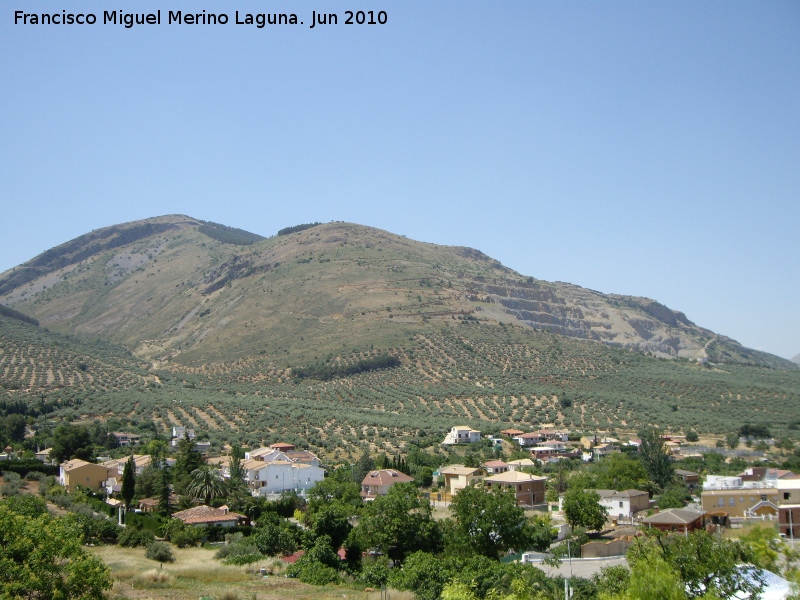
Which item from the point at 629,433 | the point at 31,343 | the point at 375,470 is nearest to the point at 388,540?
the point at 375,470

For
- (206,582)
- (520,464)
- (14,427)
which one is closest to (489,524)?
(206,582)

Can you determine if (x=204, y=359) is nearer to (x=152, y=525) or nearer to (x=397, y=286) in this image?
(x=397, y=286)

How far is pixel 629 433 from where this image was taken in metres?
70.1

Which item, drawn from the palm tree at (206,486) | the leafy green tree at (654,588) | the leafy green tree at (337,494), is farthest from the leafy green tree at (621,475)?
the leafy green tree at (654,588)

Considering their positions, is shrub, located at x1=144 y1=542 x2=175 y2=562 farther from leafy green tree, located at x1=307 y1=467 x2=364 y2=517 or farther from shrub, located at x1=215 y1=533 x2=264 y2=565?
leafy green tree, located at x1=307 y1=467 x2=364 y2=517

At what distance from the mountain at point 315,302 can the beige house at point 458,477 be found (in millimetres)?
52889

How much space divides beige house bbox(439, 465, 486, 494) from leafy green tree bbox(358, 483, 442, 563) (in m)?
16.8

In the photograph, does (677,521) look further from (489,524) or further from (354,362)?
(354,362)

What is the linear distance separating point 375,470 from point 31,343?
66.3 m

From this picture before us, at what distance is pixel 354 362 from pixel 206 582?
7164 cm

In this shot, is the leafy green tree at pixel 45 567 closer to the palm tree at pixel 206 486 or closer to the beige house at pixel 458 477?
the palm tree at pixel 206 486

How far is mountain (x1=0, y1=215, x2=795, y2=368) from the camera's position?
113312 millimetres

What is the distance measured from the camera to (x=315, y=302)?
122000 millimetres

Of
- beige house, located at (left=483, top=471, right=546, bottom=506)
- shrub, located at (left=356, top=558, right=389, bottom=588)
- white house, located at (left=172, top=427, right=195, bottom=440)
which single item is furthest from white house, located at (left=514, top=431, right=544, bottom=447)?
shrub, located at (left=356, top=558, right=389, bottom=588)
